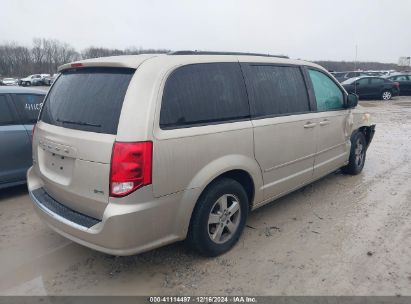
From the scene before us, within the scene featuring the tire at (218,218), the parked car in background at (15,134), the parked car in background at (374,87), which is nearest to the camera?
the tire at (218,218)

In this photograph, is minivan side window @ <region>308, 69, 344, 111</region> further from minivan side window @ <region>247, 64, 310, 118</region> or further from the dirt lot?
the dirt lot

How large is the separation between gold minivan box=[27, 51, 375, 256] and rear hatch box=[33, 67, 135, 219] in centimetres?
1

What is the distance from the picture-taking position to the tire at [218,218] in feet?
9.76

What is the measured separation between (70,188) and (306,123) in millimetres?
2664

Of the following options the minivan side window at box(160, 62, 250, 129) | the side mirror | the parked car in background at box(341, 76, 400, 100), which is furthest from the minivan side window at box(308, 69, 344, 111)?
the parked car in background at box(341, 76, 400, 100)

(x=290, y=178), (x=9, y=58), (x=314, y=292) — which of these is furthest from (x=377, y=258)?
(x=9, y=58)

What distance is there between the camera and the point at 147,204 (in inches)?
101

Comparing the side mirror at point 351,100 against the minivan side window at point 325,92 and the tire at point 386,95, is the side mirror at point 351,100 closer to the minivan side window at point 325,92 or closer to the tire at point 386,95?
the minivan side window at point 325,92

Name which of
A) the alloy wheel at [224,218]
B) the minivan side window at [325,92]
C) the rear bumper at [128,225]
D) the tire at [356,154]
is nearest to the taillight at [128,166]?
the rear bumper at [128,225]

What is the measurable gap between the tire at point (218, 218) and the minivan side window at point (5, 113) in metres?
3.28

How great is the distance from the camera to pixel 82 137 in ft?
8.72

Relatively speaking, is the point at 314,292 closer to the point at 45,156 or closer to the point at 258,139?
the point at 258,139

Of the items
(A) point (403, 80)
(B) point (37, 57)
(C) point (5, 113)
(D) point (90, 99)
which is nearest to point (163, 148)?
(D) point (90, 99)

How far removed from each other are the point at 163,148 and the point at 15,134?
3.10 meters
